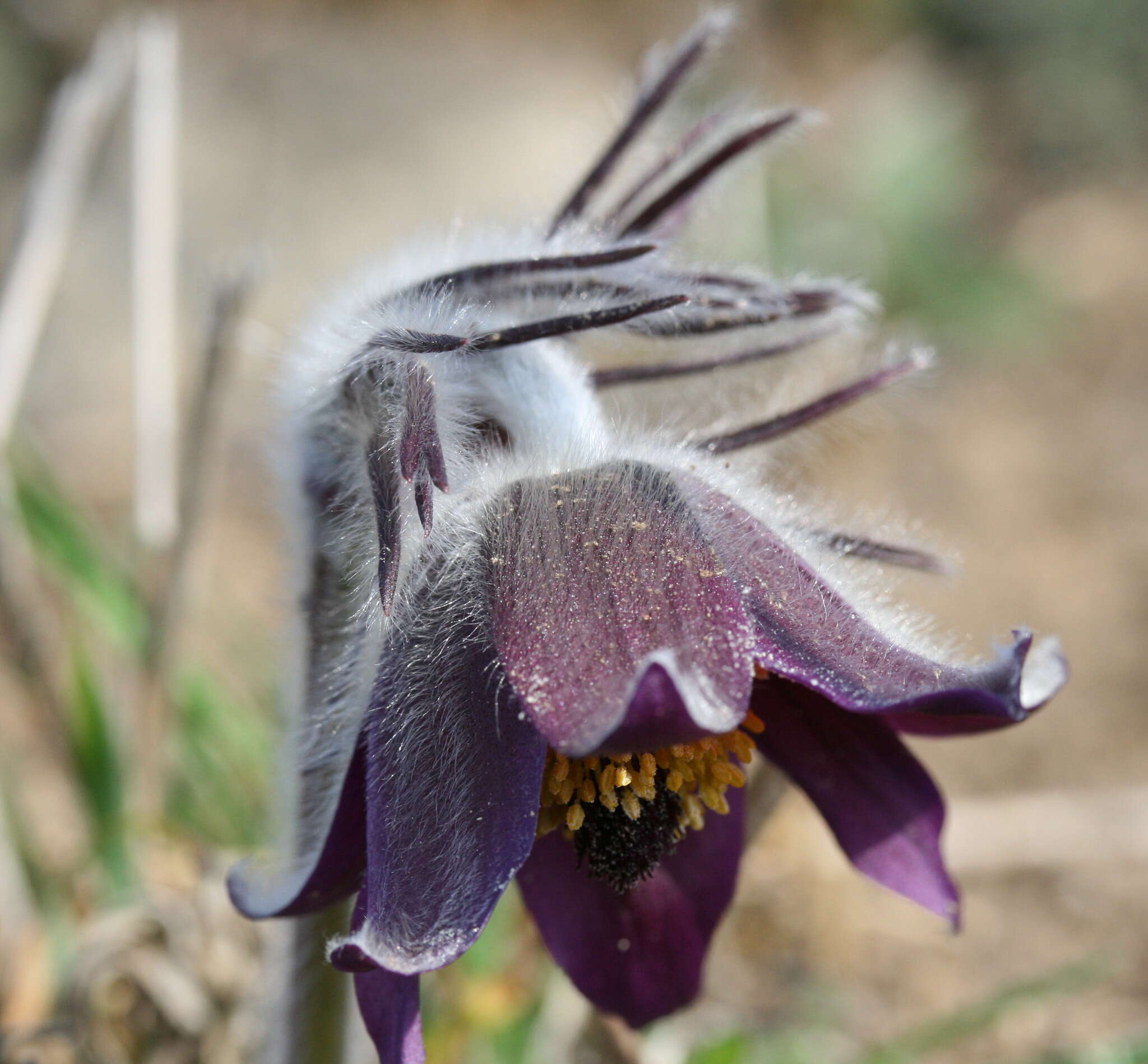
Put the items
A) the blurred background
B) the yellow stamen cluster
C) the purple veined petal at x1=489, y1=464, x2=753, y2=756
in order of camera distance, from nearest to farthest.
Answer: the purple veined petal at x1=489, y1=464, x2=753, y2=756
the yellow stamen cluster
the blurred background

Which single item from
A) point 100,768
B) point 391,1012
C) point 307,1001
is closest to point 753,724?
point 391,1012

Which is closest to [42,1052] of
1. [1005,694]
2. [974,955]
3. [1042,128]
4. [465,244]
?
[465,244]

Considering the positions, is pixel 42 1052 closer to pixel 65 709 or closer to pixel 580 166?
pixel 65 709

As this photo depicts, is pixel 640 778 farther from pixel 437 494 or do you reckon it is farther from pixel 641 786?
pixel 437 494

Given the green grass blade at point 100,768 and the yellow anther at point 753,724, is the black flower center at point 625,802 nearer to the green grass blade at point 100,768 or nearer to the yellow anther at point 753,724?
the yellow anther at point 753,724

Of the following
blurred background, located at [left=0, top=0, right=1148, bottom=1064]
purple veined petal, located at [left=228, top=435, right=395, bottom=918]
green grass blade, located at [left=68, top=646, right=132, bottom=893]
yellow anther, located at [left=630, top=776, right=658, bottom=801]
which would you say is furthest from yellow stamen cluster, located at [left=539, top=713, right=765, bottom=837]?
green grass blade, located at [left=68, top=646, right=132, bottom=893]

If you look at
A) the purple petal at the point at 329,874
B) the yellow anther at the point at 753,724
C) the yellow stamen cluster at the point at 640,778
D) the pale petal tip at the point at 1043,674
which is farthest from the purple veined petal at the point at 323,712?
the pale petal tip at the point at 1043,674

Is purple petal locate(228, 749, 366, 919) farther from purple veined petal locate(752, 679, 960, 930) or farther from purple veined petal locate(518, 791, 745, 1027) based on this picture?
purple veined petal locate(752, 679, 960, 930)
